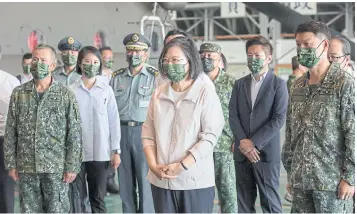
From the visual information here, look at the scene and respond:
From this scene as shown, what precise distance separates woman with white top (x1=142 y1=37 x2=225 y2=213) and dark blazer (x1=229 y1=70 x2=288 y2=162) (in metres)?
0.94

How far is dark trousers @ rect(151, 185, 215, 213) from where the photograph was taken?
2.51 metres

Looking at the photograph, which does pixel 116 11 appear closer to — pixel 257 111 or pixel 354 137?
pixel 257 111

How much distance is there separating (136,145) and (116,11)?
4.94 meters

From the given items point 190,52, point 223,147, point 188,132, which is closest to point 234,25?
point 223,147

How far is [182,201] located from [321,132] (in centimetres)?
74

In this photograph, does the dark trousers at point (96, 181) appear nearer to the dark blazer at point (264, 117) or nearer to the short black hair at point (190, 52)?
the dark blazer at point (264, 117)

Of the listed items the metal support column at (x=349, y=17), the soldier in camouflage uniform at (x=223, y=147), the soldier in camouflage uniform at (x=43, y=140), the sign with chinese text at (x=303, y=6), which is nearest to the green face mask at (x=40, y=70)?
the soldier in camouflage uniform at (x=43, y=140)

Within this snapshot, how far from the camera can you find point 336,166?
7.95 feet

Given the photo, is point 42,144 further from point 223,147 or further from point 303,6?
point 303,6

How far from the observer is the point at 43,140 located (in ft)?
10.4

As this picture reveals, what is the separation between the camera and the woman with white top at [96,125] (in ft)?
12.5

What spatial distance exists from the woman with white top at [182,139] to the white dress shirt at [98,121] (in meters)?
1.24

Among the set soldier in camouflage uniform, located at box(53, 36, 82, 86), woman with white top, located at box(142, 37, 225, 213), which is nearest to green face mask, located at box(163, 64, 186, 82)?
woman with white top, located at box(142, 37, 225, 213)

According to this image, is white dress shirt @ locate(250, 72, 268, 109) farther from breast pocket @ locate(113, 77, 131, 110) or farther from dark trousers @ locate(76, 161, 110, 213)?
dark trousers @ locate(76, 161, 110, 213)
